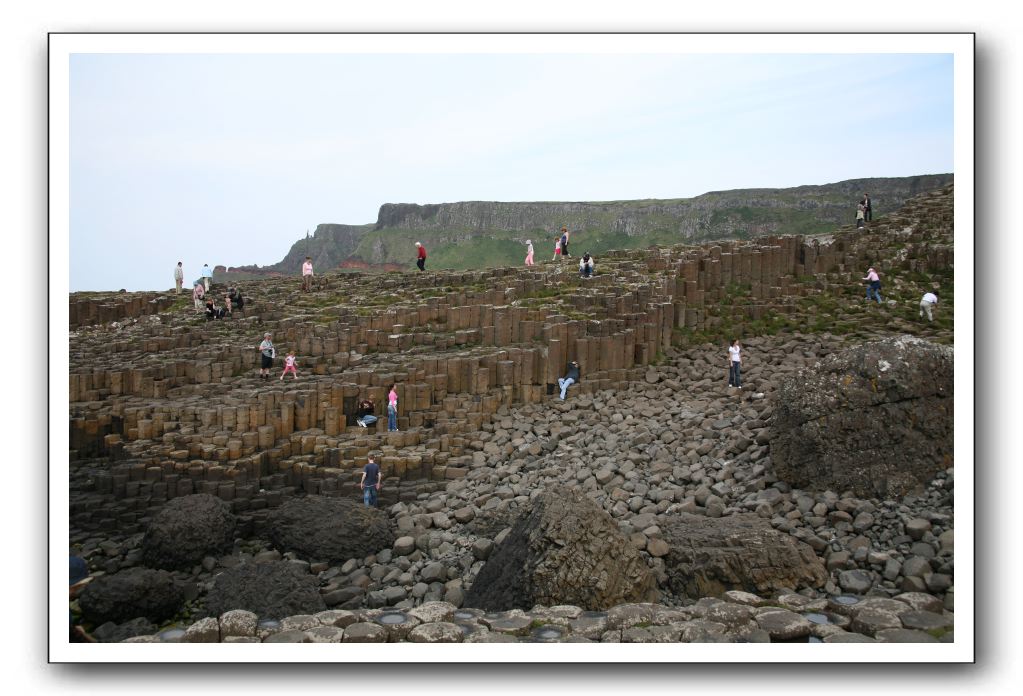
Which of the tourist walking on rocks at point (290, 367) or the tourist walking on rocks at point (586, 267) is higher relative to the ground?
the tourist walking on rocks at point (586, 267)

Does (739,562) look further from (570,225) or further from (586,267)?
(570,225)

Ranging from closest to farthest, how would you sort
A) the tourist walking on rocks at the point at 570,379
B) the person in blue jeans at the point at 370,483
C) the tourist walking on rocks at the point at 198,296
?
the person in blue jeans at the point at 370,483
the tourist walking on rocks at the point at 570,379
the tourist walking on rocks at the point at 198,296

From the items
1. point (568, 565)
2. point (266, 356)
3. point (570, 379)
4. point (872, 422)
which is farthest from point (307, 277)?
point (872, 422)

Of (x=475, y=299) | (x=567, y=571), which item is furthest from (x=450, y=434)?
(x=567, y=571)

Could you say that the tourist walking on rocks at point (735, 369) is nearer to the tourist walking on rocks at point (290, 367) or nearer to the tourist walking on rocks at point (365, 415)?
the tourist walking on rocks at point (365, 415)

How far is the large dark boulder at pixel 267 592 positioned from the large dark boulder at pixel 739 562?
3601 millimetres

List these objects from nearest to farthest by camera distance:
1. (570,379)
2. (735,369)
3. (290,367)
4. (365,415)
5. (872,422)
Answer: (872,422) → (365,415) → (735,369) → (290,367) → (570,379)

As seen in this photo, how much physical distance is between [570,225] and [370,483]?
78.4ft

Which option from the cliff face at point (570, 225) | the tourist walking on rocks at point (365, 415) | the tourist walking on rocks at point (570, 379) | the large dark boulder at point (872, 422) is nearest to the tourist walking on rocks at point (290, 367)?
the tourist walking on rocks at point (365, 415)

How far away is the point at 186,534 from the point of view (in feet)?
33.8

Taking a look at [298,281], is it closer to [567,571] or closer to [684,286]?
[684,286]

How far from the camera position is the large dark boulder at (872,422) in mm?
8898

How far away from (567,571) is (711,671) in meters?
1.65

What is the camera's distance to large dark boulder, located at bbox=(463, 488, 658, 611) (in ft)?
25.6
